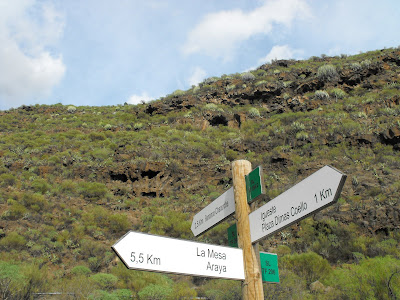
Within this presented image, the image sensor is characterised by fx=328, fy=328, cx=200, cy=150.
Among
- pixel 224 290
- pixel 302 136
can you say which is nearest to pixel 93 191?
pixel 224 290

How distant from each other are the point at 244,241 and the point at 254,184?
1.92 feet

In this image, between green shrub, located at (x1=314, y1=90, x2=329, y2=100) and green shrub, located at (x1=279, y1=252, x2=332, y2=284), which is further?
green shrub, located at (x1=314, y1=90, x2=329, y2=100)

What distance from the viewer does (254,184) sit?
10.8 feet

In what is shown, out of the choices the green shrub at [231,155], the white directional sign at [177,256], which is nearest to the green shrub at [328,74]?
the green shrub at [231,155]

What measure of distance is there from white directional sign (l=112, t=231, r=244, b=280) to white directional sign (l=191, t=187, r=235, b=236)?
53 centimetres

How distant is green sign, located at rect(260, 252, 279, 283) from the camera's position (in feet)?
10.9

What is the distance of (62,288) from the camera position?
1160 cm

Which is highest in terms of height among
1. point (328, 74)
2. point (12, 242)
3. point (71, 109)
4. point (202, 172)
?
point (71, 109)

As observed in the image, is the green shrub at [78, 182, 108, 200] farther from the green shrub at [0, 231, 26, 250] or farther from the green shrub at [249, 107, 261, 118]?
the green shrub at [249, 107, 261, 118]

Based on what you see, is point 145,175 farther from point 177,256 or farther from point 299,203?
point 299,203

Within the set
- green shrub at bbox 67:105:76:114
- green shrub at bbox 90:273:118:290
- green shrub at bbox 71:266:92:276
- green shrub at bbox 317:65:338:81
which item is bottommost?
green shrub at bbox 90:273:118:290

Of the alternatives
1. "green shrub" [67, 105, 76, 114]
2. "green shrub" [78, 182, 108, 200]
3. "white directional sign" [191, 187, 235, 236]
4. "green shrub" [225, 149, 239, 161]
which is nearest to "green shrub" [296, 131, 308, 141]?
"green shrub" [225, 149, 239, 161]

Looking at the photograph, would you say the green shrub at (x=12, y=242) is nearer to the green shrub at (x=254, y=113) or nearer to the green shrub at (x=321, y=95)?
the green shrub at (x=254, y=113)

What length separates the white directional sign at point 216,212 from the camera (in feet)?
12.0
